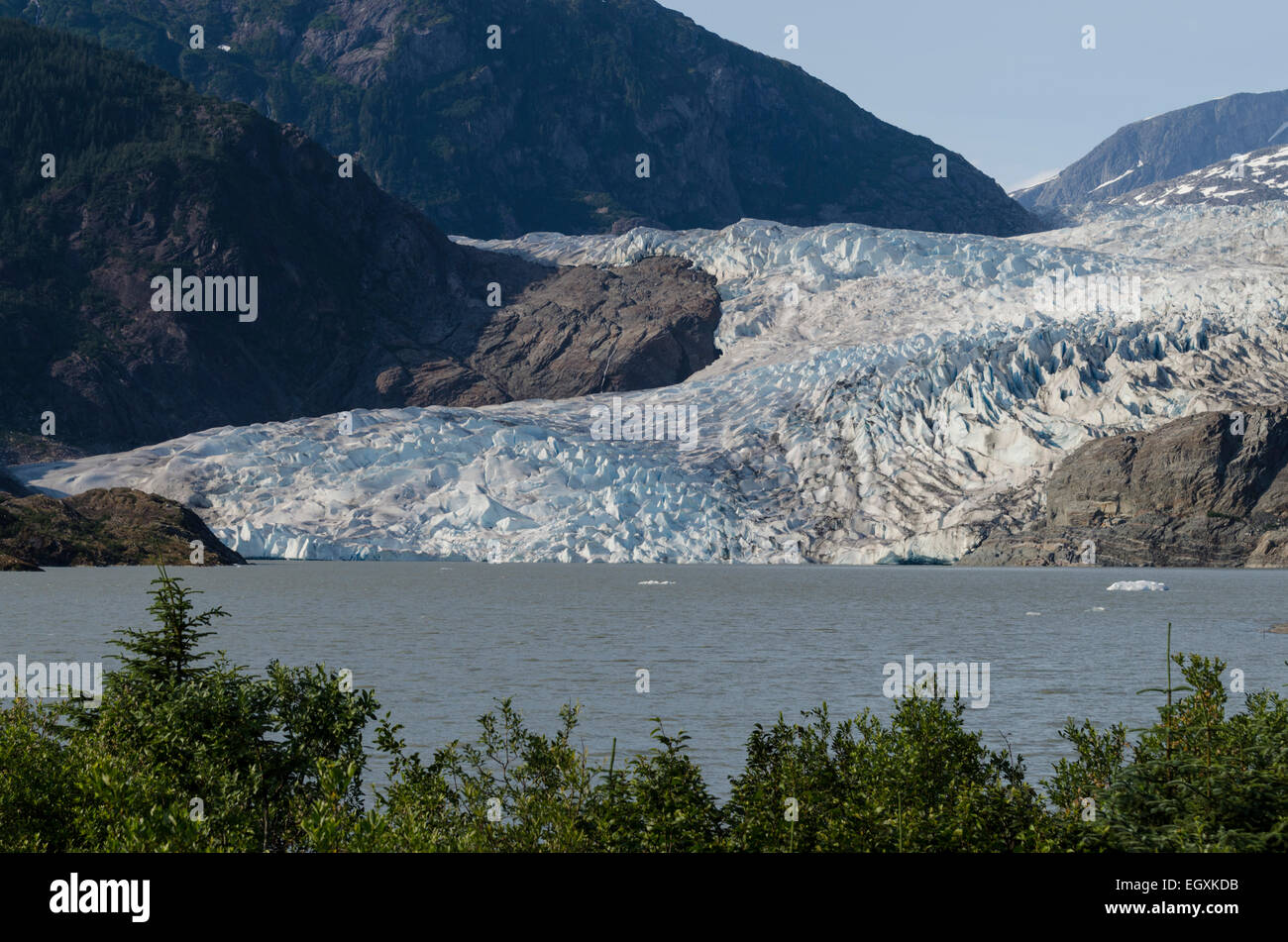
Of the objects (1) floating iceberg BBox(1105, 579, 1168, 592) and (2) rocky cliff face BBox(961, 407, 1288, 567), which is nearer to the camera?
(1) floating iceberg BBox(1105, 579, 1168, 592)

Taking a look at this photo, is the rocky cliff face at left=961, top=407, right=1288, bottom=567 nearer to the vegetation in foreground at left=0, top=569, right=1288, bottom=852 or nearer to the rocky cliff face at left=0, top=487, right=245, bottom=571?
the rocky cliff face at left=0, top=487, right=245, bottom=571

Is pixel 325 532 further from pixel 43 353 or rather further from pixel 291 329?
pixel 291 329

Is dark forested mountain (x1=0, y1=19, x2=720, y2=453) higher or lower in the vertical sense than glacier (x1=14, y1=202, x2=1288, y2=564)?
higher

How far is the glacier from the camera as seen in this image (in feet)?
273

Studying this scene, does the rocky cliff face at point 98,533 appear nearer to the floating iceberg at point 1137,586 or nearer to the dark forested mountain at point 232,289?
the dark forested mountain at point 232,289

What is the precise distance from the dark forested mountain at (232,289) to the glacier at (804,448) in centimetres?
3006

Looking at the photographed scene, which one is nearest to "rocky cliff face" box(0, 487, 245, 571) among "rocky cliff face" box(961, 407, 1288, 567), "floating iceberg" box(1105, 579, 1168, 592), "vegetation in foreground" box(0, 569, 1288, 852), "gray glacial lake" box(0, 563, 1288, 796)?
"gray glacial lake" box(0, 563, 1288, 796)

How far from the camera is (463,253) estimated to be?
159 metres

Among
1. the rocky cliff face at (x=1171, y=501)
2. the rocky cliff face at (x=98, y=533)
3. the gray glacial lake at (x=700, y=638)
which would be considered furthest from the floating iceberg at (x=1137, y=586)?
the rocky cliff face at (x=98, y=533)

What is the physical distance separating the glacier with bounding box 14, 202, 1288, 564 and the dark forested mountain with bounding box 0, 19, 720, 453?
98.6 ft

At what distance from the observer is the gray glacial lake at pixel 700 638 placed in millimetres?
24750

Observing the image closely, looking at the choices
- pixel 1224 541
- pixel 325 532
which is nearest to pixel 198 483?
pixel 325 532
